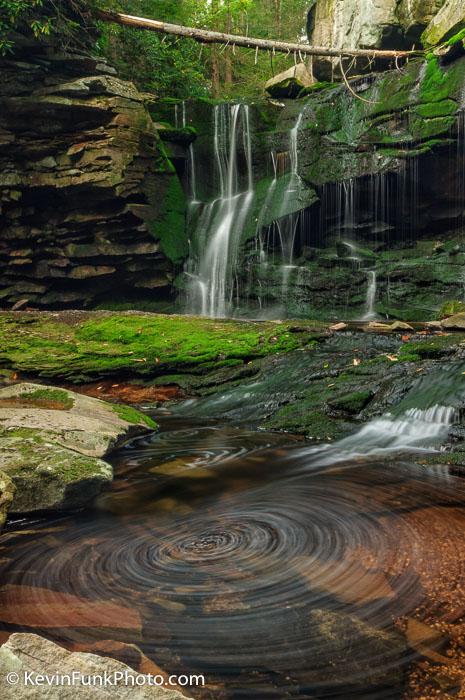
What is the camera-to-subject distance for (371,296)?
1416cm

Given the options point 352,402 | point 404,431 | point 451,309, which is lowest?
point 404,431

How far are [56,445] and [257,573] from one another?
2195mm

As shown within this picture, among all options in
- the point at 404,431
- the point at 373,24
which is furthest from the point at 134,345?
the point at 373,24

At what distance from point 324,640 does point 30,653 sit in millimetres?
1201

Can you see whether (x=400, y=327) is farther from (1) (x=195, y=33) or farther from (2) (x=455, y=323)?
(1) (x=195, y=33)

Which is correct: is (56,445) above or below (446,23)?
below

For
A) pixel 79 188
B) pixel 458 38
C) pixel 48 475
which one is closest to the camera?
pixel 48 475

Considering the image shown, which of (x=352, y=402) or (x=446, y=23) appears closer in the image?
(x=352, y=402)

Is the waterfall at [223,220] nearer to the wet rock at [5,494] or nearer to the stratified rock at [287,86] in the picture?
the stratified rock at [287,86]

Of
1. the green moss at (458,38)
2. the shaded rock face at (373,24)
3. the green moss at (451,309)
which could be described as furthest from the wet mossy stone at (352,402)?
the shaded rock face at (373,24)

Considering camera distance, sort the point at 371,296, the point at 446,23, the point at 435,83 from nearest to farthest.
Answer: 1. the point at 371,296
2. the point at 435,83
3. the point at 446,23

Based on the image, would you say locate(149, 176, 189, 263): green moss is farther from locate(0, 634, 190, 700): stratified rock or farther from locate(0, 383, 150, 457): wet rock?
locate(0, 634, 190, 700): stratified rock

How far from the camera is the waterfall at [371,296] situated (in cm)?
1396

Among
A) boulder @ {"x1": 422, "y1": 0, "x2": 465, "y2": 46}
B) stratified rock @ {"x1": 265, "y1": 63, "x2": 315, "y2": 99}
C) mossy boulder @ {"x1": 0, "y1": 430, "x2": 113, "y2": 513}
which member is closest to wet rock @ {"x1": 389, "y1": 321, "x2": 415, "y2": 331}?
mossy boulder @ {"x1": 0, "y1": 430, "x2": 113, "y2": 513}
